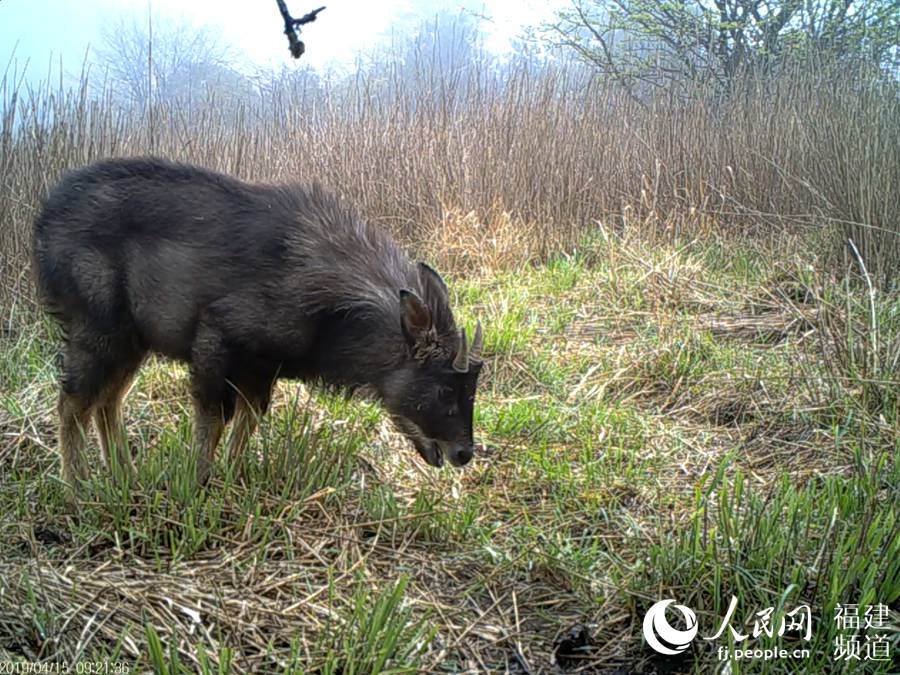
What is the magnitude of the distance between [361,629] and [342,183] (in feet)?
26.9

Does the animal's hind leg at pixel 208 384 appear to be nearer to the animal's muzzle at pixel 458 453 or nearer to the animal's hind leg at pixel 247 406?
the animal's hind leg at pixel 247 406

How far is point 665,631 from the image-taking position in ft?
8.92

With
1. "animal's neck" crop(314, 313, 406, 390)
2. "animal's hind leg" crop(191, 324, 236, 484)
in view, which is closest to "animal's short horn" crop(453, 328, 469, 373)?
"animal's neck" crop(314, 313, 406, 390)

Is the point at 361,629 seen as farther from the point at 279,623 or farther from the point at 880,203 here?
the point at 880,203

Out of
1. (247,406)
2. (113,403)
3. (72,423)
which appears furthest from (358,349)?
(72,423)

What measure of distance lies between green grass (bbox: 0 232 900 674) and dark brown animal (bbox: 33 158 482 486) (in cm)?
24

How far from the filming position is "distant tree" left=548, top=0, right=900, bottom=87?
10422 mm

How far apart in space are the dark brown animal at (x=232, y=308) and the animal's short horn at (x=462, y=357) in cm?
1

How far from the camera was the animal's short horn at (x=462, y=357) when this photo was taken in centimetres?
369

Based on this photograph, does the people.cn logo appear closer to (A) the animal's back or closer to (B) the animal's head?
(B) the animal's head

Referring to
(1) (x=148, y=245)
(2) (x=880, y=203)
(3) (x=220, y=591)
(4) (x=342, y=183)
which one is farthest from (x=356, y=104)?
(3) (x=220, y=591)

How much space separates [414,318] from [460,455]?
0.66m
